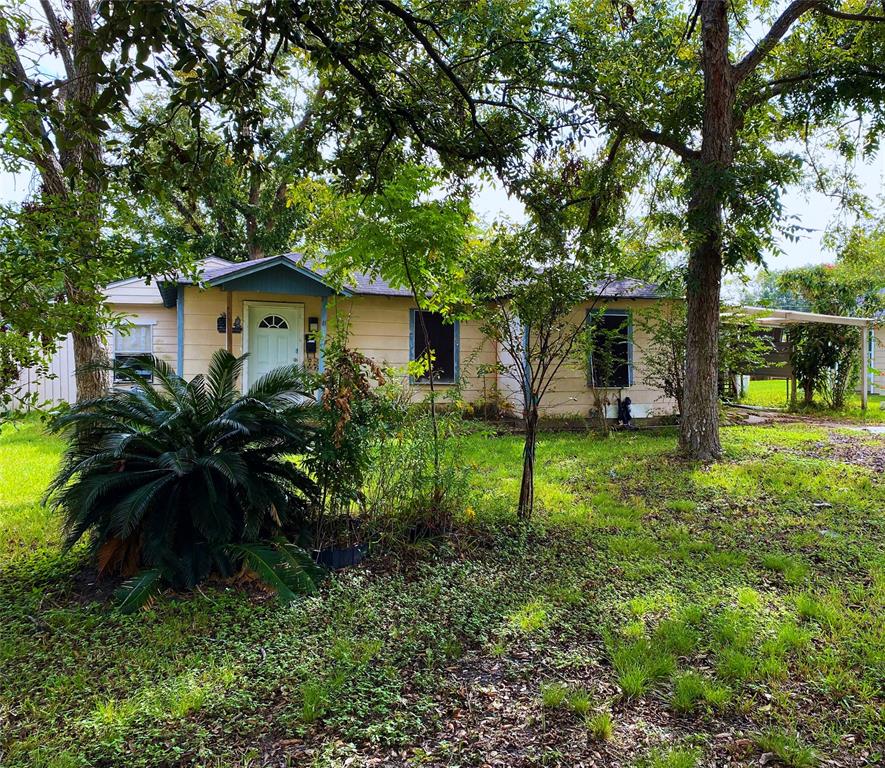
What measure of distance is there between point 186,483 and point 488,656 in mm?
2143

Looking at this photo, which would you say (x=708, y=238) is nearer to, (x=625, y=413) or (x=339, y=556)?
(x=625, y=413)

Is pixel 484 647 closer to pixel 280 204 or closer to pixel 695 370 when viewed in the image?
pixel 695 370

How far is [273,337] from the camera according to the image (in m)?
10.5

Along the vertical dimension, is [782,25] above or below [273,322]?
above

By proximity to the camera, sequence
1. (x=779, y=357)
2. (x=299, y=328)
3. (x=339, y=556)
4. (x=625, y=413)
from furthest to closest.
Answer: (x=779, y=357), (x=625, y=413), (x=299, y=328), (x=339, y=556)

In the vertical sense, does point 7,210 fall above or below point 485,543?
above

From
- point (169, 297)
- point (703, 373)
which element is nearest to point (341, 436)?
point (703, 373)

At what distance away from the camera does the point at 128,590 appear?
3277 millimetres

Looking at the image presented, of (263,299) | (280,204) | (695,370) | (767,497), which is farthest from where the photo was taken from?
(280,204)

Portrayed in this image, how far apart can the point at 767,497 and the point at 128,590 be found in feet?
18.9

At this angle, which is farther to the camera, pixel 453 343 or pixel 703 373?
pixel 453 343

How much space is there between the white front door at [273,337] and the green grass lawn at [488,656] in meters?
5.80

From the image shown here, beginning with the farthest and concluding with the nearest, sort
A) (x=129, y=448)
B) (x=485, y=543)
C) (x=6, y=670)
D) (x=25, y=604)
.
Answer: (x=485, y=543) → (x=129, y=448) → (x=25, y=604) → (x=6, y=670)

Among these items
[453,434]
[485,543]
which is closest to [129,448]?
[453,434]
